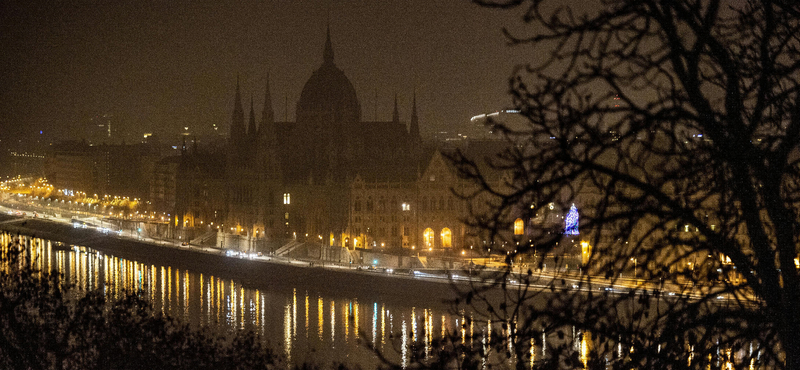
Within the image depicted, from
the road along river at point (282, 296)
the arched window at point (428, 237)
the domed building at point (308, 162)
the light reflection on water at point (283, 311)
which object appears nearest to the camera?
the light reflection on water at point (283, 311)

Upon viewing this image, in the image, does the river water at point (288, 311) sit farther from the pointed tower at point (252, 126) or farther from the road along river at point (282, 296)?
the pointed tower at point (252, 126)

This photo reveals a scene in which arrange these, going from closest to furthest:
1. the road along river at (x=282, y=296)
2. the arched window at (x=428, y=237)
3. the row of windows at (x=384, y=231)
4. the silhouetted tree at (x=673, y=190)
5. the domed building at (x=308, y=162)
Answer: the silhouetted tree at (x=673, y=190) → the road along river at (x=282, y=296) → the arched window at (x=428, y=237) → the row of windows at (x=384, y=231) → the domed building at (x=308, y=162)

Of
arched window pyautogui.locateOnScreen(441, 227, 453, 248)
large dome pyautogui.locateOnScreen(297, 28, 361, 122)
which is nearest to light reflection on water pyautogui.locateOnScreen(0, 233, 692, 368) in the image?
arched window pyautogui.locateOnScreen(441, 227, 453, 248)

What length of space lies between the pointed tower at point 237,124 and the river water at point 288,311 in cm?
1249

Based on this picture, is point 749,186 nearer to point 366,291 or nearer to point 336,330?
point 336,330

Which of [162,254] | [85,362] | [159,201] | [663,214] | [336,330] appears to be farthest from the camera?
[159,201]

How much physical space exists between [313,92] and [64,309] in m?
33.2

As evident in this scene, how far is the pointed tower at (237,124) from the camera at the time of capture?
167 feet

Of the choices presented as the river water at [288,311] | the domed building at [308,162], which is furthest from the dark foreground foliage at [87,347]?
the domed building at [308,162]

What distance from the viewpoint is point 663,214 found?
8.00 feet

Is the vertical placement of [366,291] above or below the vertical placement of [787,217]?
below

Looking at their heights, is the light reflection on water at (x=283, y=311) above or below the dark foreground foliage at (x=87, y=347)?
below

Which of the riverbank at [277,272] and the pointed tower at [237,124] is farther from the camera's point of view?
the pointed tower at [237,124]

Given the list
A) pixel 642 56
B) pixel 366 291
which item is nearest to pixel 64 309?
pixel 642 56
